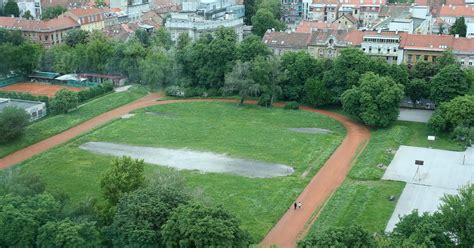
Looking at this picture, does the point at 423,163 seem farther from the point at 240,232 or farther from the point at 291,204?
the point at 240,232

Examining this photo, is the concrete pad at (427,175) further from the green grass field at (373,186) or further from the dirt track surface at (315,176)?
the dirt track surface at (315,176)

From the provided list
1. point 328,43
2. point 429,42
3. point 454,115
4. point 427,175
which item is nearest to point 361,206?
point 427,175

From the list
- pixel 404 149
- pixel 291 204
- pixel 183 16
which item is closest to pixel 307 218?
pixel 291 204

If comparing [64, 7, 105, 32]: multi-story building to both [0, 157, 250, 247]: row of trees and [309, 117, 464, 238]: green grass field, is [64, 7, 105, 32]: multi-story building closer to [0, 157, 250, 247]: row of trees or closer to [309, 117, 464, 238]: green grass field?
[309, 117, 464, 238]: green grass field

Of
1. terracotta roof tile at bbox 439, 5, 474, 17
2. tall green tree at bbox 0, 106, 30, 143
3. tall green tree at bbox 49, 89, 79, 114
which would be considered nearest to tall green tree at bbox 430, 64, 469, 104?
terracotta roof tile at bbox 439, 5, 474, 17

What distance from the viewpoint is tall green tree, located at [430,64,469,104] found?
5966 centimetres

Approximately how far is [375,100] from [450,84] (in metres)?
8.89

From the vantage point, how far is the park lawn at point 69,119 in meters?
54.8

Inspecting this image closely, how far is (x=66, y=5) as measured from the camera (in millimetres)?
115812

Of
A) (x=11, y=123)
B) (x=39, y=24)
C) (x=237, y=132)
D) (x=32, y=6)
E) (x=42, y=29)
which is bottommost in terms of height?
(x=237, y=132)

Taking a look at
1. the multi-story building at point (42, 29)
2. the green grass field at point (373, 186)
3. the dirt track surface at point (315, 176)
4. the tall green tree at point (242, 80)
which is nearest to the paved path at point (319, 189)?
the dirt track surface at point (315, 176)

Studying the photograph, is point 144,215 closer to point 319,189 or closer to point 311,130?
point 319,189

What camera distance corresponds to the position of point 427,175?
1820 inches

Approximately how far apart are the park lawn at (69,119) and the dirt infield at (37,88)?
8.45m
